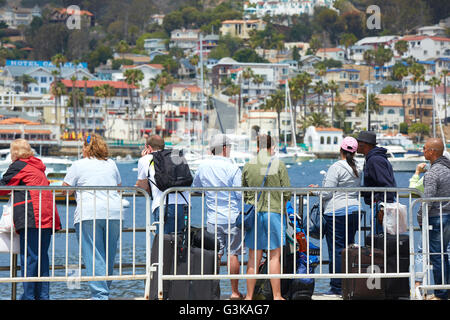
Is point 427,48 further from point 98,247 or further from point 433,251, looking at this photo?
point 98,247

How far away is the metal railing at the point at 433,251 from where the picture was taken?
626 cm

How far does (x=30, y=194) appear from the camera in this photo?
6.25 m

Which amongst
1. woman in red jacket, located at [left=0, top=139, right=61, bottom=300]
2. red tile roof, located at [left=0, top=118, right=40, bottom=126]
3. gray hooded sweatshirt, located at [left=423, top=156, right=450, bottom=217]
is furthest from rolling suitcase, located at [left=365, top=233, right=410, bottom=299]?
red tile roof, located at [left=0, top=118, right=40, bottom=126]

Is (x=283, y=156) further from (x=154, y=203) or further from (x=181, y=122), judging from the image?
(x=154, y=203)

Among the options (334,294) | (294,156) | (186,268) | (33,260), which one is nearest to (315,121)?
(294,156)

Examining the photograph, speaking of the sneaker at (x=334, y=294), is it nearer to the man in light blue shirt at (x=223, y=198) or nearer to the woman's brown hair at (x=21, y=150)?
the man in light blue shirt at (x=223, y=198)

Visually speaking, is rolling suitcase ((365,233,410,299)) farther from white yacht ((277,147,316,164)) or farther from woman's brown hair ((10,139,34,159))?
white yacht ((277,147,316,164))

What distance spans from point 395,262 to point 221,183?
4.82ft

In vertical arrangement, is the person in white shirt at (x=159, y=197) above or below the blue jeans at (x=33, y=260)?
above

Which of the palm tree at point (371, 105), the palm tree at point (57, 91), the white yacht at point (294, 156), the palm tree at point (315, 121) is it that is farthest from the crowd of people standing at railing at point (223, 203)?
the palm tree at point (371, 105)

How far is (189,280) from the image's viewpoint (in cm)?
621

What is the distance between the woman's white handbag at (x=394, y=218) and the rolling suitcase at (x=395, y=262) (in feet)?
0.18

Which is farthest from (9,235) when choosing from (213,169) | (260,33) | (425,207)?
(260,33)
